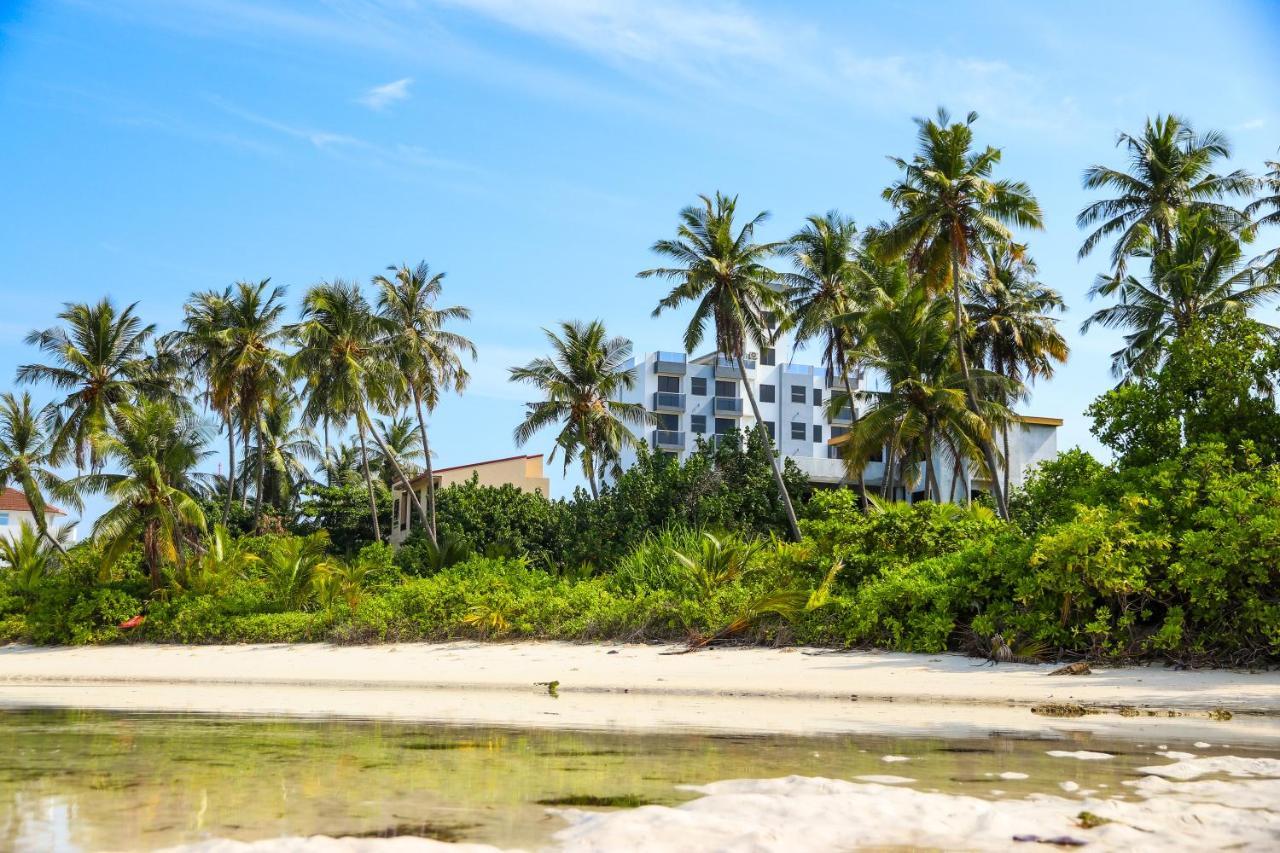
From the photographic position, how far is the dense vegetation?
14.1 m

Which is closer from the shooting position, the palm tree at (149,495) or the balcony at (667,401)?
the palm tree at (149,495)

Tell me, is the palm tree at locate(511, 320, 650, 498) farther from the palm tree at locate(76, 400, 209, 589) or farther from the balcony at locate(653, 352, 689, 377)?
the balcony at locate(653, 352, 689, 377)

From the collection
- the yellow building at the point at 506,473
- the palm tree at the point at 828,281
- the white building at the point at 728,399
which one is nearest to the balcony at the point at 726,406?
the white building at the point at 728,399

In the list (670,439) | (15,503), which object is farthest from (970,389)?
(15,503)

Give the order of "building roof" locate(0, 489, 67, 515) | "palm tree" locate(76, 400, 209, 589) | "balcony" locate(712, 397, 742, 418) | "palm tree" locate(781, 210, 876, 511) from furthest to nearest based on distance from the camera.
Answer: "balcony" locate(712, 397, 742, 418) → "building roof" locate(0, 489, 67, 515) → "palm tree" locate(781, 210, 876, 511) → "palm tree" locate(76, 400, 209, 589)

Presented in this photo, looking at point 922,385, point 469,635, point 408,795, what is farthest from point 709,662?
point 922,385

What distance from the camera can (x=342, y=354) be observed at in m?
37.1

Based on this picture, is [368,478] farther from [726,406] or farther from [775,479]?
[726,406]

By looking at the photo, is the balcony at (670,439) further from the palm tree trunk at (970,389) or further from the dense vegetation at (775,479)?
the palm tree trunk at (970,389)

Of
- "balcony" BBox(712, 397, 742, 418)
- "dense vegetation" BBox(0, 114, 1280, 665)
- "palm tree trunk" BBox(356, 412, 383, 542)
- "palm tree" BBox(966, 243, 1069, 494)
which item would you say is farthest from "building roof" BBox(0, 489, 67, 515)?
"palm tree" BBox(966, 243, 1069, 494)

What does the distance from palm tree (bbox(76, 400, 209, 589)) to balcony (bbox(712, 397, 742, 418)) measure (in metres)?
48.2

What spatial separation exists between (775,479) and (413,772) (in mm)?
26599

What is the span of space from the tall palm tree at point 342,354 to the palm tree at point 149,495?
11.8 metres

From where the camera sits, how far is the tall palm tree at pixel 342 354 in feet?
121
